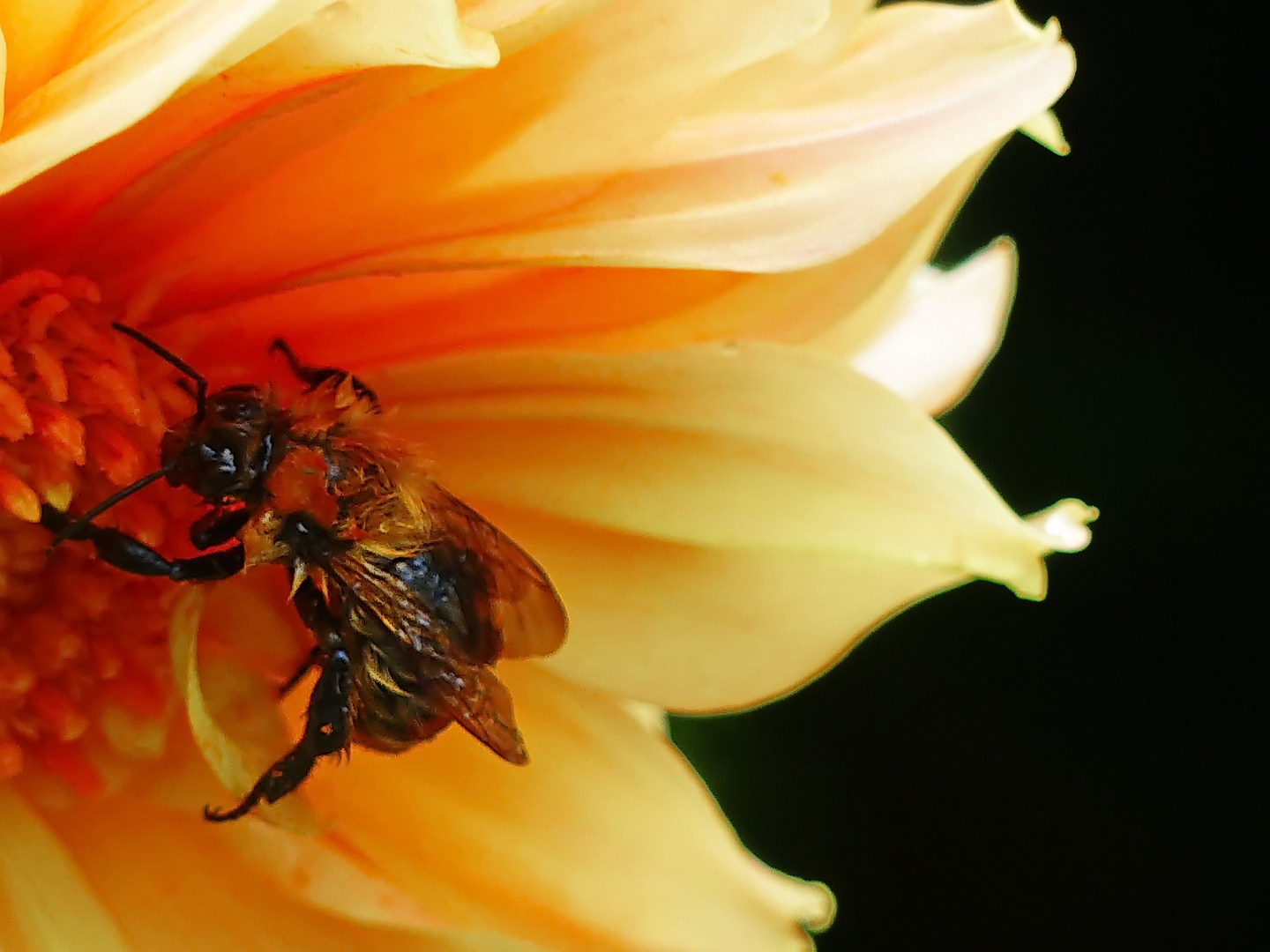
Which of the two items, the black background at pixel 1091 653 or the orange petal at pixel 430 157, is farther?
the black background at pixel 1091 653

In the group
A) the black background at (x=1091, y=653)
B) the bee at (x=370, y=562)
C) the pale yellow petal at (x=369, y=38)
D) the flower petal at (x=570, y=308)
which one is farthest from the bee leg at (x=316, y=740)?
the black background at (x=1091, y=653)

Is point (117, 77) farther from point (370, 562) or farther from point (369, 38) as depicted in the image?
point (370, 562)

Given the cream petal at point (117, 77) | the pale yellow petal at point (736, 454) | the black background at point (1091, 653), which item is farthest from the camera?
the black background at point (1091, 653)

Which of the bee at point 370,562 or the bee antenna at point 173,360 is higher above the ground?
the bee antenna at point 173,360

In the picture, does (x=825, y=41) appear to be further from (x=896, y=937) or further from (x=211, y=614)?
(x=896, y=937)

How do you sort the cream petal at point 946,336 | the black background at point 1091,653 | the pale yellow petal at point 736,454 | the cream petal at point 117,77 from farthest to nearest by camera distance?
the black background at point 1091,653 → the cream petal at point 946,336 → the pale yellow petal at point 736,454 → the cream petal at point 117,77

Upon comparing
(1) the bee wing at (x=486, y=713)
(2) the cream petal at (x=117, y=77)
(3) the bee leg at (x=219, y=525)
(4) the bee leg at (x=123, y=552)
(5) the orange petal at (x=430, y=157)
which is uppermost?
(2) the cream petal at (x=117, y=77)

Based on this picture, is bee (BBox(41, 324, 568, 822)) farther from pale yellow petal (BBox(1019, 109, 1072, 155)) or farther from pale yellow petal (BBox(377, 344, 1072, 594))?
pale yellow petal (BBox(1019, 109, 1072, 155))

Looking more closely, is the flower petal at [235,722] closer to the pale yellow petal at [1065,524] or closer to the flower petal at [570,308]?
the flower petal at [570,308]
